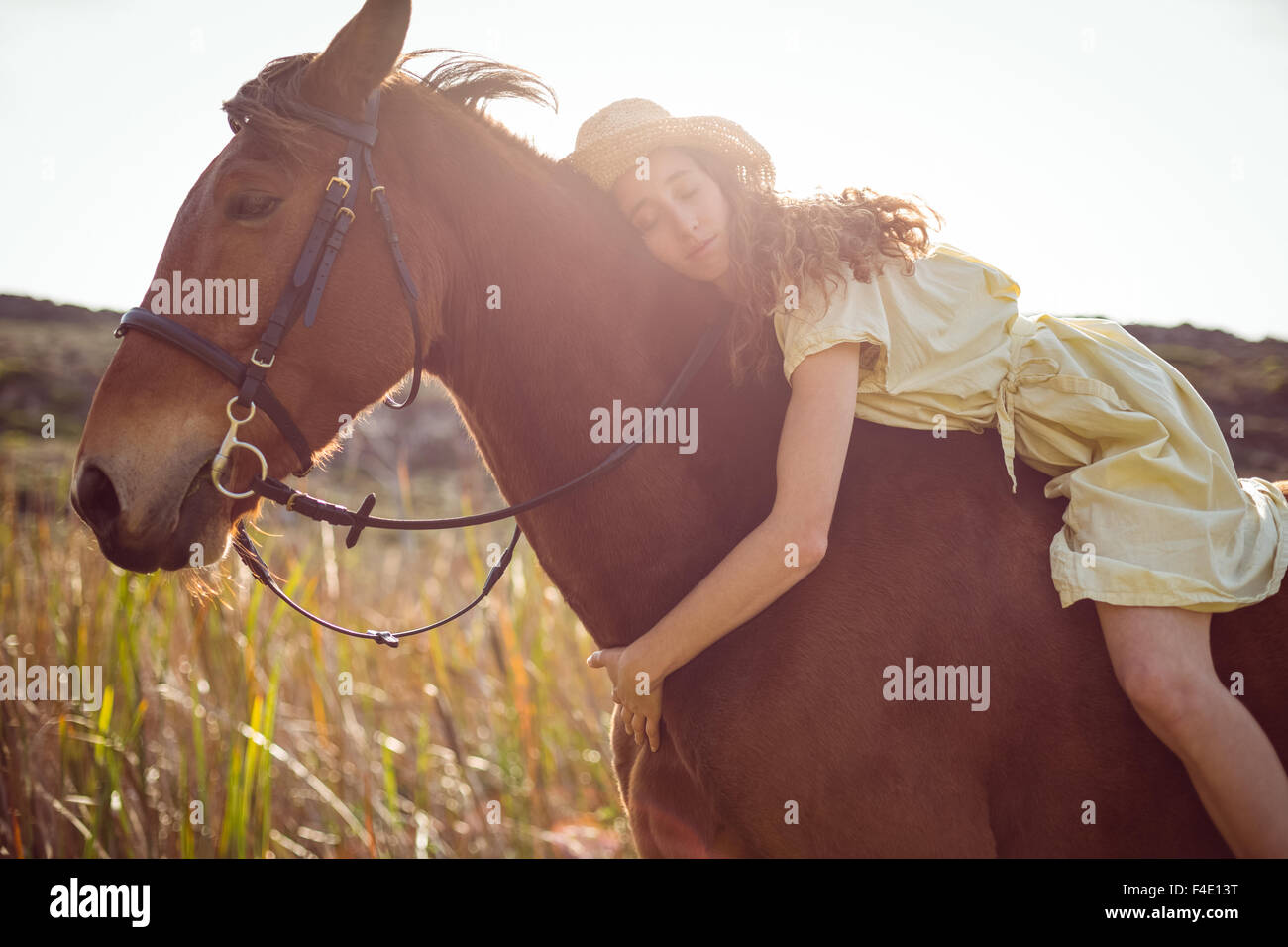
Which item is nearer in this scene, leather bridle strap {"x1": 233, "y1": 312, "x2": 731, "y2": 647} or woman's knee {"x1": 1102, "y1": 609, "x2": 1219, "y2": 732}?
woman's knee {"x1": 1102, "y1": 609, "x2": 1219, "y2": 732}

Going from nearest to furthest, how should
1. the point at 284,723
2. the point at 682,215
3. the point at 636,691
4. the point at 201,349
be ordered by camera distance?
the point at 201,349 < the point at 636,691 < the point at 682,215 < the point at 284,723

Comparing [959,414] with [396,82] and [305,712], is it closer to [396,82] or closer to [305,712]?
[396,82]

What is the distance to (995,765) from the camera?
220cm

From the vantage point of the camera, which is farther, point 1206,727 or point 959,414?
point 959,414

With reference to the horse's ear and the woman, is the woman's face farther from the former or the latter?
the horse's ear

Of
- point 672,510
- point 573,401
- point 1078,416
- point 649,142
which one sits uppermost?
point 649,142

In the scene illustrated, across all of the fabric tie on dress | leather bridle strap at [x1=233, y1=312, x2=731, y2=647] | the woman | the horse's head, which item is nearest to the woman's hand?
the woman

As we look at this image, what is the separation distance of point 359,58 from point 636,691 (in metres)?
1.84

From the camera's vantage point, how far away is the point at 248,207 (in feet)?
7.16

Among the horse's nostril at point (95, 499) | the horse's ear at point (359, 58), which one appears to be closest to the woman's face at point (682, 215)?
the horse's ear at point (359, 58)

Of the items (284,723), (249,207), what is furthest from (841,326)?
(284,723)

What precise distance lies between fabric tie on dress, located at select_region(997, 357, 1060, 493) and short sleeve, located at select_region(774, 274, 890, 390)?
34 centimetres

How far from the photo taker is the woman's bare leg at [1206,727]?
6.53 ft

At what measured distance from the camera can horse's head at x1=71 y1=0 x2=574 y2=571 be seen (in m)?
2.06
